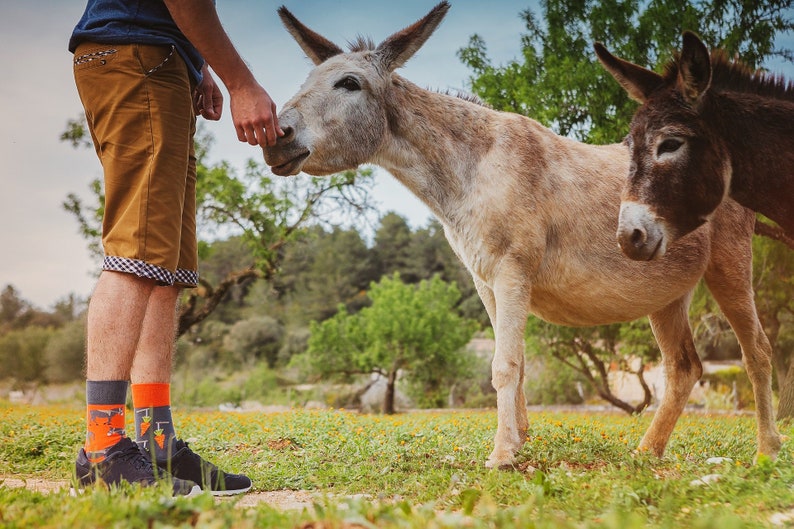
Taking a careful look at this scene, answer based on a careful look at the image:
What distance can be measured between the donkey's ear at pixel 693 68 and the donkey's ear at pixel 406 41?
1562 mm

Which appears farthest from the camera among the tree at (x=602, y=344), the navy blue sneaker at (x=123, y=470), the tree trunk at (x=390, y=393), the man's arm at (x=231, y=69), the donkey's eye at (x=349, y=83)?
the tree trunk at (x=390, y=393)

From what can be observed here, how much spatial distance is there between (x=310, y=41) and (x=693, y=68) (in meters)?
2.60

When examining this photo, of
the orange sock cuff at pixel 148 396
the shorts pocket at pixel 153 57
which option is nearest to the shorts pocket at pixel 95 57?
the shorts pocket at pixel 153 57

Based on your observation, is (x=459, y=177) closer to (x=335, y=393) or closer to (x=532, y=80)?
(x=532, y=80)

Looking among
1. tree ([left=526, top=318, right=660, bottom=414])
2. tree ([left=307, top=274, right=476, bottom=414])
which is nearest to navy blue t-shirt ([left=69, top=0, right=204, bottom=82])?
tree ([left=526, top=318, right=660, bottom=414])

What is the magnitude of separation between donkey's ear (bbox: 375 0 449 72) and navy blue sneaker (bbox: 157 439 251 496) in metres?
2.79

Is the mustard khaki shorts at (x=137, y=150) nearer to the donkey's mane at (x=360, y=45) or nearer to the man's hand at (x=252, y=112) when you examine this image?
the man's hand at (x=252, y=112)

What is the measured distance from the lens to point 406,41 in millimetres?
4410

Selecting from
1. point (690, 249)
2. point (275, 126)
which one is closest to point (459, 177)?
point (275, 126)

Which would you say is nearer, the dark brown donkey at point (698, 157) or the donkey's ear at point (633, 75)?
the dark brown donkey at point (698, 157)

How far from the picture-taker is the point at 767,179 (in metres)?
3.69

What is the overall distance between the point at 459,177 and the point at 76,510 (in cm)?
314

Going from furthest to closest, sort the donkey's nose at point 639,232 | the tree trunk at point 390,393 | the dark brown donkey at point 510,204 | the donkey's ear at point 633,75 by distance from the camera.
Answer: the tree trunk at point 390,393 → the dark brown donkey at point 510,204 → the donkey's ear at point 633,75 → the donkey's nose at point 639,232

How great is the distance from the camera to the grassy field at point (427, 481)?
77.5 inches
